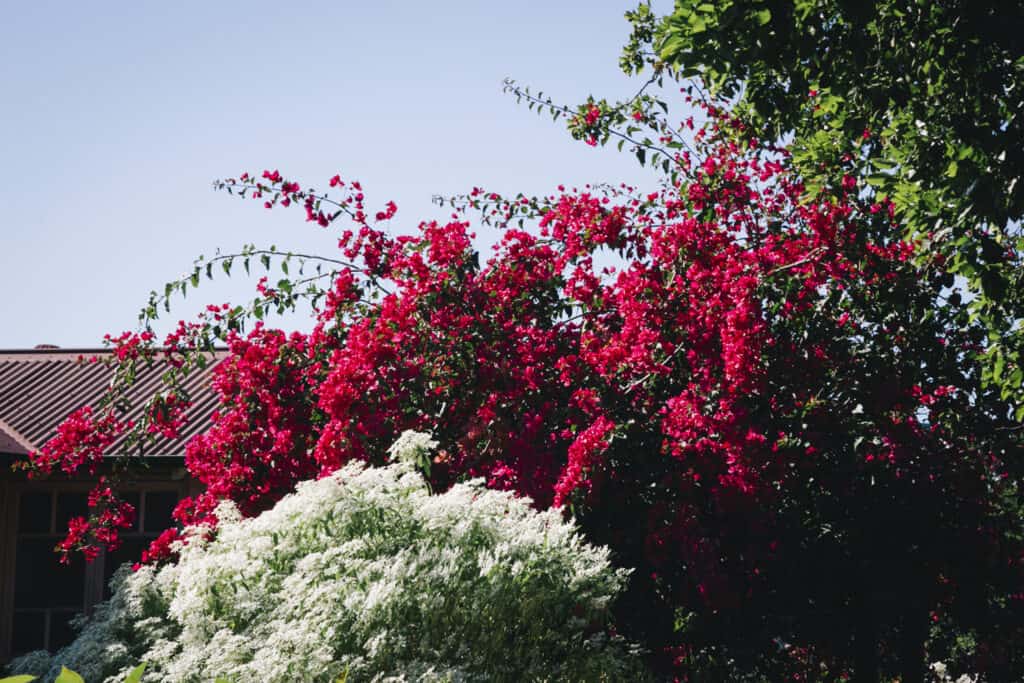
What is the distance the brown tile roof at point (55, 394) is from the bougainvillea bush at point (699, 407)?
171 inches

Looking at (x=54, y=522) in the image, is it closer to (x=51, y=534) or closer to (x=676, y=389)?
(x=51, y=534)

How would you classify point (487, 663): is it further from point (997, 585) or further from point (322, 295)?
point (997, 585)

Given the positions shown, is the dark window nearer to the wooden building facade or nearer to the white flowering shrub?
the wooden building facade

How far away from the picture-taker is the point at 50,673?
711 centimetres

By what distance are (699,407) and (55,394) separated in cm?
1030

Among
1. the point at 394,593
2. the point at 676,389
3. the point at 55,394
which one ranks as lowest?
the point at 394,593

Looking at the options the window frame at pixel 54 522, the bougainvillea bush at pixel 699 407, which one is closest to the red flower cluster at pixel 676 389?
the bougainvillea bush at pixel 699 407

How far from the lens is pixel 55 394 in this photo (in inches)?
531

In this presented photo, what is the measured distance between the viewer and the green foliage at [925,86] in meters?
5.58

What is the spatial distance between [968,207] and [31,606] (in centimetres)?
1100

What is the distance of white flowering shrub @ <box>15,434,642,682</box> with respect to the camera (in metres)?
4.91

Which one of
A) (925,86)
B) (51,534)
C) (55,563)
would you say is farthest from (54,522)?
(925,86)

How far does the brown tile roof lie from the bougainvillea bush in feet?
14.3

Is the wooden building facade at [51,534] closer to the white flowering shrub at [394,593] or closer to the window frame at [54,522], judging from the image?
the window frame at [54,522]
